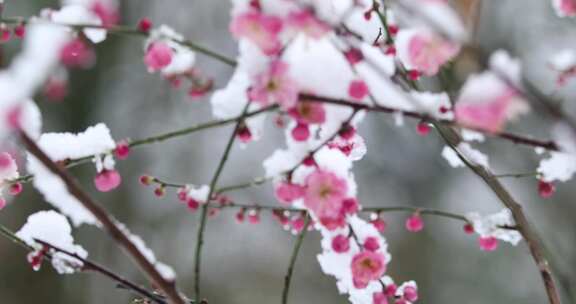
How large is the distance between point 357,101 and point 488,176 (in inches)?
10.4

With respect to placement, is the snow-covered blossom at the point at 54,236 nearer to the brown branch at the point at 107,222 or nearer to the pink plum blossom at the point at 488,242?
the brown branch at the point at 107,222

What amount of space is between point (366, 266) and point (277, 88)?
0.84ft

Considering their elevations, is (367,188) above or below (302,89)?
above

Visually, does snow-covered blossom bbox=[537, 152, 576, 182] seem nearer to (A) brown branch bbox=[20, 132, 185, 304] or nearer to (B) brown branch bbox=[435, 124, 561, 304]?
(B) brown branch bbox=[435, 124, 561, 304]

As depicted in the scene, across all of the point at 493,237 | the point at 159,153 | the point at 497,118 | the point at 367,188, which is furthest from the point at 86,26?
the point at 367,188

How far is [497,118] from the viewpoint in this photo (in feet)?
1.92

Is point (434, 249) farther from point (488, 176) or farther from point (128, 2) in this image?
point (488, 176)

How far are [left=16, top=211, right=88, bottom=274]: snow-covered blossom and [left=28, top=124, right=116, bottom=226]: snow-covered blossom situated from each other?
0.20 feet

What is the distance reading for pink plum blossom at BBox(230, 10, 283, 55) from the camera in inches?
27.1

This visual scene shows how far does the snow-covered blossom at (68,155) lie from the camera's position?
0.79 metres

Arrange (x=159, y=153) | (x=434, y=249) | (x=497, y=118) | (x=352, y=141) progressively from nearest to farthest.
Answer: (x=497, y=118)
(x=352, y=141)
(x=159, y=153)
(x=434, y=249)

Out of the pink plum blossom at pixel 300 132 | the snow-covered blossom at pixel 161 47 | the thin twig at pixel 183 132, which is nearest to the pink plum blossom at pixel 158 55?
the snow-covered blossom at pixel 161 47

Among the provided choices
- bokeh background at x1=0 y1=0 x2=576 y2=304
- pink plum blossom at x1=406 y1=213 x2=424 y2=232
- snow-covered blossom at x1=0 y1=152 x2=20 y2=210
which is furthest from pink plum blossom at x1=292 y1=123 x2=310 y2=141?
bokeh background at x1=0 y1=0 x2=576 y2=304

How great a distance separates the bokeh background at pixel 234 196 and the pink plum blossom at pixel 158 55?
4551 mm
